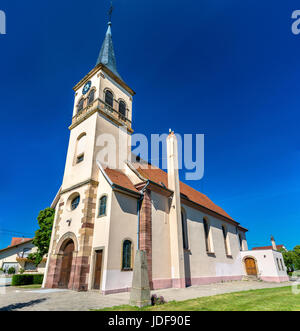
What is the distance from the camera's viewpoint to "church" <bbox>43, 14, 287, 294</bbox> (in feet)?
41.0

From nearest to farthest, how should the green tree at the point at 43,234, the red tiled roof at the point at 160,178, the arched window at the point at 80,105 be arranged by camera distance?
the red tiled roof at the point at 160,178
the green tree at the point at 43,234
the arched window at the point at 80,105

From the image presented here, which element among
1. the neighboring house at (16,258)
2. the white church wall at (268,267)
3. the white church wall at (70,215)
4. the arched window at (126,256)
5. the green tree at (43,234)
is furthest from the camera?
the neighboring house at (16,258)

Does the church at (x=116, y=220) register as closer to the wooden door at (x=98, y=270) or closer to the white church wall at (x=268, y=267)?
the wooden door at (x=98, y=270)

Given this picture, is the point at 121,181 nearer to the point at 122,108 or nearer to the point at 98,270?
the point at 98,270

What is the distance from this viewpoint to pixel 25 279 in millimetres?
17391

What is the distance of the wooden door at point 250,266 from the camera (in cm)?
2448

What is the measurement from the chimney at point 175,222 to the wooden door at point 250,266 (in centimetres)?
1507

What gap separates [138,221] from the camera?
1416 cm

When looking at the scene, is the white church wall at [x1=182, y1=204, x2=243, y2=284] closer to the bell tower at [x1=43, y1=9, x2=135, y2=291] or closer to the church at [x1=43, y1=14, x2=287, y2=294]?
the church at [x1=43, y1=14, x2=287, y2=294]

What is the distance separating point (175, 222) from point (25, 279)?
13.7 metres

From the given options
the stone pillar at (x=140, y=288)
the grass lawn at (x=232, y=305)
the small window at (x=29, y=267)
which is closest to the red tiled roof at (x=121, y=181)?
the stone pillar at (x=140, y=288)
